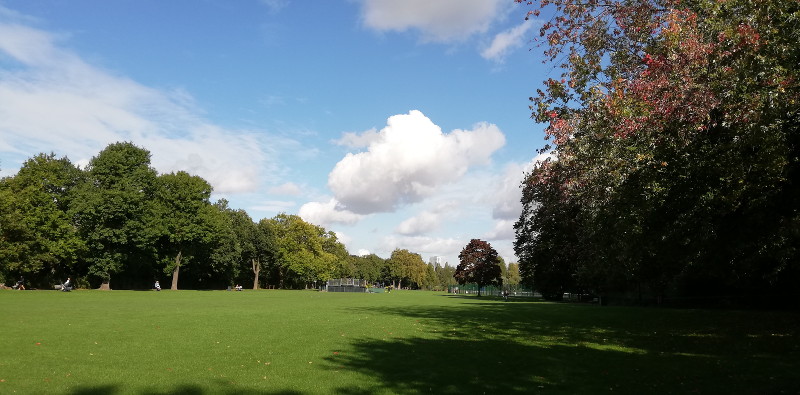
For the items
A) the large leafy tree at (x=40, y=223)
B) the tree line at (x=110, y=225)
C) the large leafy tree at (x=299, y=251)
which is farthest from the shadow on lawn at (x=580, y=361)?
the large leafy tree at (x=299, y=251)

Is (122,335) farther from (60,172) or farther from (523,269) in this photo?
(60,172)

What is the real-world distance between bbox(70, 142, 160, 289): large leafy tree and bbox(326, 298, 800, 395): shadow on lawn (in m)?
52.4

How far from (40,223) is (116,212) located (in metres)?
7.44

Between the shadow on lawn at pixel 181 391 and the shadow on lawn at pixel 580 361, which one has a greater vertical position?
the shadow on lawn at pixel 580 361

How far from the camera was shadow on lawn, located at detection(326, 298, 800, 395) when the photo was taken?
9.59m

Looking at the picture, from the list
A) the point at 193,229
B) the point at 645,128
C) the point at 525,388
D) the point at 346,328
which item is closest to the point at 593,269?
the point at 346,328

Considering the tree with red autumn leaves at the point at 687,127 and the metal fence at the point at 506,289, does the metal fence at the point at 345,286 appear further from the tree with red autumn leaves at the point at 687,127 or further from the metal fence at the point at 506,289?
the tree with red autumn leaves at the point at 687,127

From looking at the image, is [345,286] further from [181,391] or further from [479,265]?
[181,391]

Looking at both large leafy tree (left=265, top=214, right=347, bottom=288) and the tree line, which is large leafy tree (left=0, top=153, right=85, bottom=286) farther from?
large leafy tree (left=265, top=214, right=347, bottom=288)

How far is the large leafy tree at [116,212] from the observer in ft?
192

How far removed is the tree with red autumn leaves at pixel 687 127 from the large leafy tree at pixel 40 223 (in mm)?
54906

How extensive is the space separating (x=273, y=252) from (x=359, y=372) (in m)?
90.9

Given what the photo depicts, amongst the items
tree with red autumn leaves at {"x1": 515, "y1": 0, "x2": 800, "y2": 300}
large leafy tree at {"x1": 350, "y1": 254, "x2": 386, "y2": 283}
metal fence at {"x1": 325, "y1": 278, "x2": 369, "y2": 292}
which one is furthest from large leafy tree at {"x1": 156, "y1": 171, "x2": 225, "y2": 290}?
large leafy tree at {"x1": 350, "y1": 254, "x2": 386, "y2": 283}

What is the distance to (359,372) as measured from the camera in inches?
418
